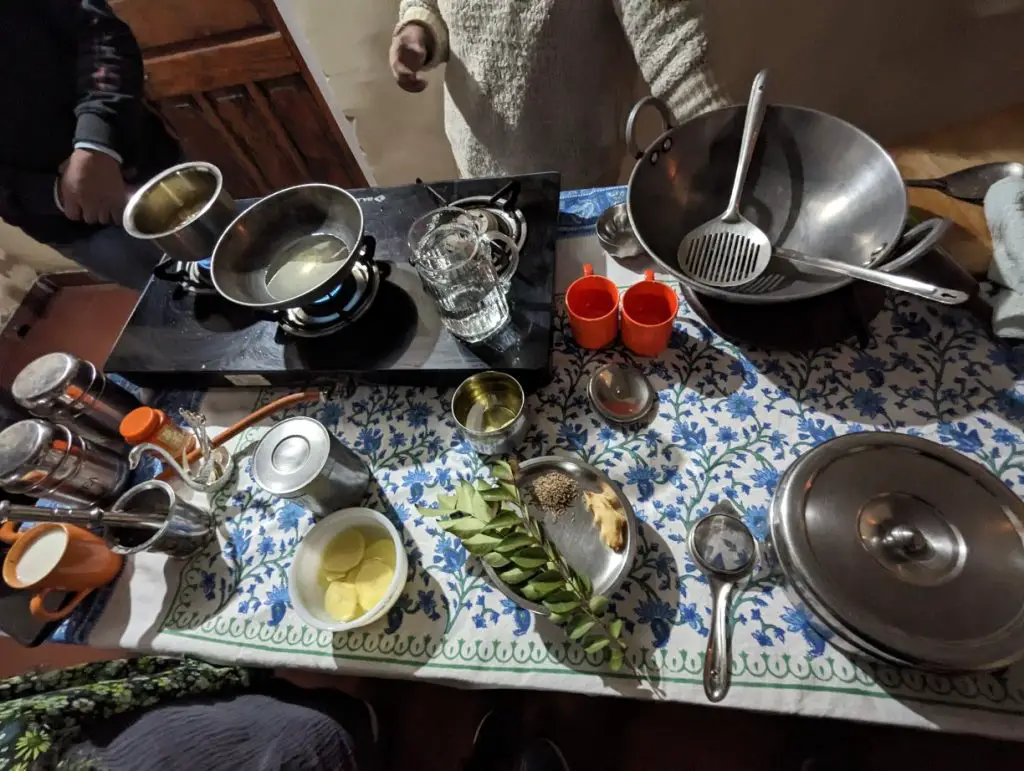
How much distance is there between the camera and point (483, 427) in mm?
→ 757

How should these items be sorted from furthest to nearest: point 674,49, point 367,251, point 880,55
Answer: point 880,55
point 674,49
point 367,251

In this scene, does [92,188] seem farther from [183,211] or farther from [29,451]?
[29,451]

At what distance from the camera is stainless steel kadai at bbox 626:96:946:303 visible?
768 mm

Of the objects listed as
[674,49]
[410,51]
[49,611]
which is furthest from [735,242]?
[49,611]

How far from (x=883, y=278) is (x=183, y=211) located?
42.5 inches

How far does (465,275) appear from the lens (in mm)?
758

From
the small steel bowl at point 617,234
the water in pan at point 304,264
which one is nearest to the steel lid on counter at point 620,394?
the small steel bowl at point 617,234

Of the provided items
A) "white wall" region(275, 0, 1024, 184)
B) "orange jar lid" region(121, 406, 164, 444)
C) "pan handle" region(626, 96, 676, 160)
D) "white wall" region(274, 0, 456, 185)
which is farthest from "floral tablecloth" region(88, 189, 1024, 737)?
"white wall" region(274, 0, 456, 185)

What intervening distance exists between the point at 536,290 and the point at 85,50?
4.12ft

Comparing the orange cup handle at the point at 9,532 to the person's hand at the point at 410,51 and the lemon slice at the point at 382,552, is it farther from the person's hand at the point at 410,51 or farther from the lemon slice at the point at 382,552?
the person's hand at the point at 410,51

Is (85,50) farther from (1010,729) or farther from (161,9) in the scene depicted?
(1010,729)

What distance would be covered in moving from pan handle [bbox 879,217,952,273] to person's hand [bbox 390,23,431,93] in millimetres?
1049

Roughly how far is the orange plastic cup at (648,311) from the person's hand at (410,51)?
82cm

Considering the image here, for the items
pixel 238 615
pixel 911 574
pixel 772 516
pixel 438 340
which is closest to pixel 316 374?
pixel 438 340
